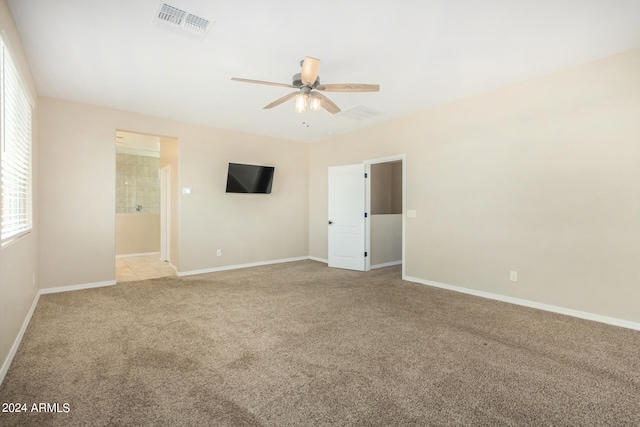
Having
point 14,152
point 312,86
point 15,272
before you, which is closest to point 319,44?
point 312,86

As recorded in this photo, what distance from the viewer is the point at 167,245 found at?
22.6ft

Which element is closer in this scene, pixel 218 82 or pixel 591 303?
pixel 591 303

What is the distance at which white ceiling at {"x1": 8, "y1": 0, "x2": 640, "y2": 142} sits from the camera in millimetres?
2412

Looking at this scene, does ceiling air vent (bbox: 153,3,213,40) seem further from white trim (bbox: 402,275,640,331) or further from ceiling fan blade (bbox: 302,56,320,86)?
white trim (bbox: 402,275,640,331)

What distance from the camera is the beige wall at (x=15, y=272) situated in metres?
2.17

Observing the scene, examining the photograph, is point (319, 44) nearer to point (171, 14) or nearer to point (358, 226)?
point (171, 14)

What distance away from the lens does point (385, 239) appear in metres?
6.37

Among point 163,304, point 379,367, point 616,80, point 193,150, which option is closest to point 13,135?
Result: point 163,304

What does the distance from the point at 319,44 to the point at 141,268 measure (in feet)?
18.4

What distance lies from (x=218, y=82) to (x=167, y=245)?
4504mm

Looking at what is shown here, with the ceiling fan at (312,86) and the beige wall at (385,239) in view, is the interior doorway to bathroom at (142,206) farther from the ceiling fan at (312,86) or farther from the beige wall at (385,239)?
the beige wall at (385,239)

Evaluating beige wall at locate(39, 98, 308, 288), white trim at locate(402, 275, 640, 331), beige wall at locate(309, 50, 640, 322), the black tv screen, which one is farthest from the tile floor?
white trim at locate(402, 275, 640, 331)

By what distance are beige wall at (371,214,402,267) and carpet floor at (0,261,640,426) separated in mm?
2235

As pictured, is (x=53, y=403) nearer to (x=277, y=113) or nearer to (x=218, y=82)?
(x=218, y=82)
